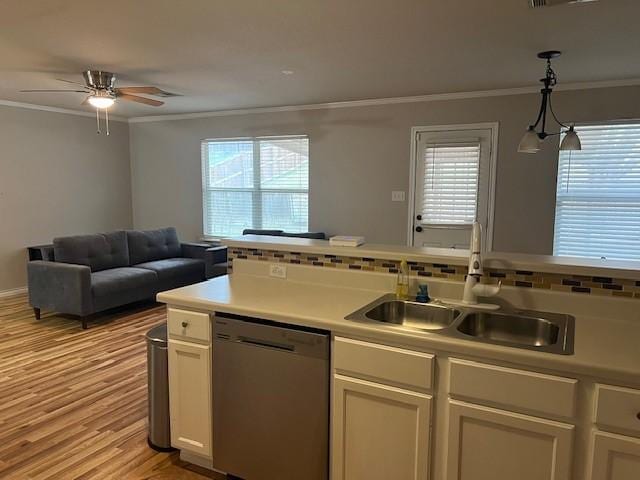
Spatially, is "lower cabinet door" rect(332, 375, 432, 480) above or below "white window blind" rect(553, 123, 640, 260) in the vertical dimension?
below

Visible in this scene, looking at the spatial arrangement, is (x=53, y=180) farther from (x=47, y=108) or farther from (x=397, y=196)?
(x=397, y=196)

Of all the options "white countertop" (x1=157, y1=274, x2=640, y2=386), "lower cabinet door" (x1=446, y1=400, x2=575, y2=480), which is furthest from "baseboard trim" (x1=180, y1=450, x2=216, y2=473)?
"lower cabinet door" (x1=446, y1=400, x2=575, y2=480)

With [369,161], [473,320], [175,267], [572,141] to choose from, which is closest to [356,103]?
[369,161]

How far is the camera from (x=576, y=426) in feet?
4.92

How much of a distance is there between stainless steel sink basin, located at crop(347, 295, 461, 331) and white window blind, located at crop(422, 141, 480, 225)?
10.6 feet

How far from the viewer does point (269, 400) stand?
6.66ft

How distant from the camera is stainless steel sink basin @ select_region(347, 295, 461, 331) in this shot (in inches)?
82.4

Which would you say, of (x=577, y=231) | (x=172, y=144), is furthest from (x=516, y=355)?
(x=172, y=144)

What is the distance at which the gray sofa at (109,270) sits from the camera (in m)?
4.52

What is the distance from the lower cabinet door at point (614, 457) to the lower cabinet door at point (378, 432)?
54 cm

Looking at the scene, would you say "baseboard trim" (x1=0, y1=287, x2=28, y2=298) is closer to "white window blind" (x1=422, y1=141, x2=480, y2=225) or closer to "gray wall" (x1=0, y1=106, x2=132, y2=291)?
"gray wall" (x1=0, y1=106, x2=132, y2=291)

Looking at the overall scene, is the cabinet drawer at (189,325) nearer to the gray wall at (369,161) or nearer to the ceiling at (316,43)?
the ceiling at (316,43)

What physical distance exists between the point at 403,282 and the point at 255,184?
14.7 feet

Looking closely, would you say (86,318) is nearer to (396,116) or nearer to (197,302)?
(197,302)
